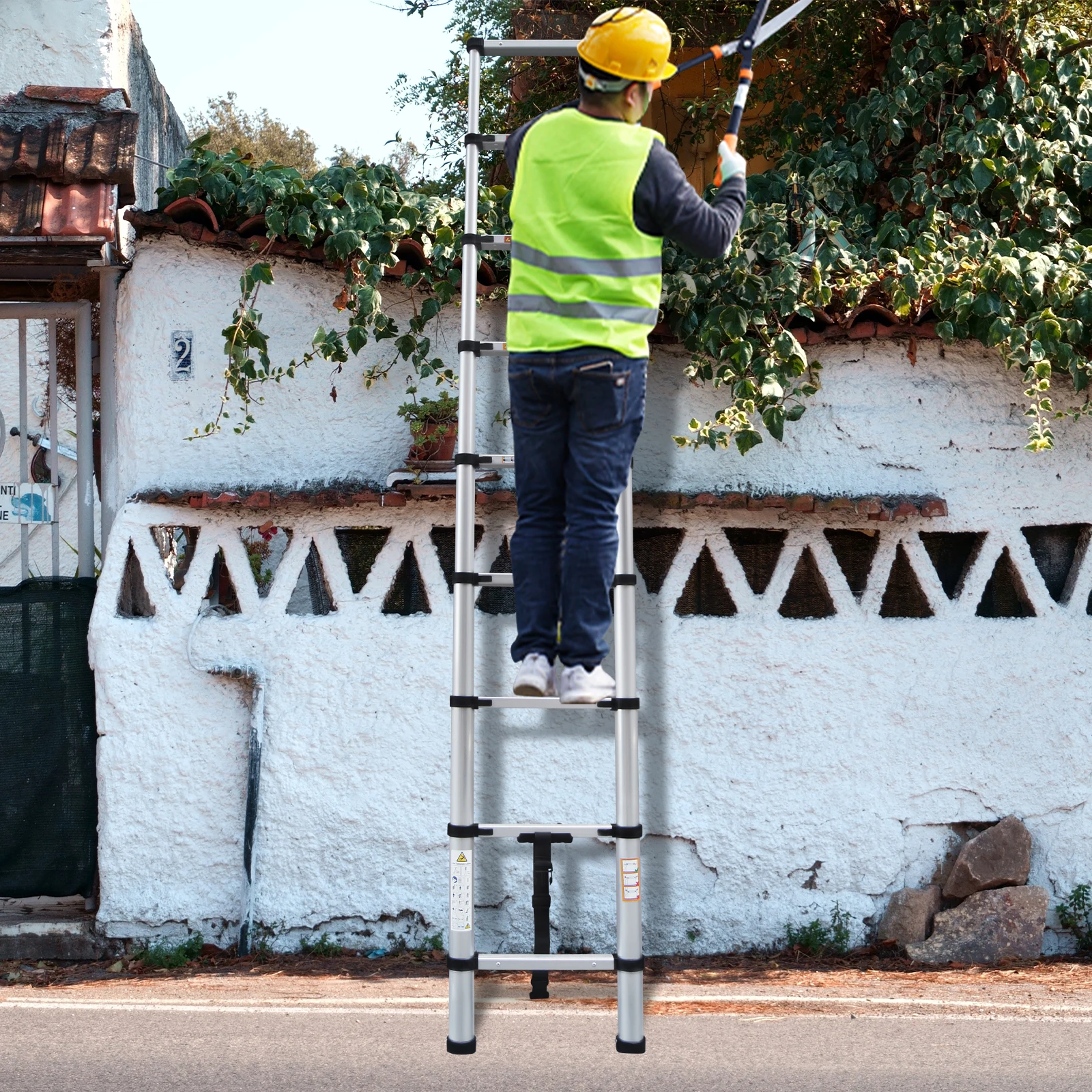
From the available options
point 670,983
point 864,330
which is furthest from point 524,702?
point 864,330

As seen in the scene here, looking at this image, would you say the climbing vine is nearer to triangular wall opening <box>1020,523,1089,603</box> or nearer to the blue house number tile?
the blue house number tile

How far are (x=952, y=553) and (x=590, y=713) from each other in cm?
197

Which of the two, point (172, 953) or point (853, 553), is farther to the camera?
point (853, 553)

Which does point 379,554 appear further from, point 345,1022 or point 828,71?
point 828,71

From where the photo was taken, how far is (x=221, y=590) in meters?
6.39

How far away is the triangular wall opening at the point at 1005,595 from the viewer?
6.41 metres

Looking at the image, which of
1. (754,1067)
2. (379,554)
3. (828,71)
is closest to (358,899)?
(379,554)

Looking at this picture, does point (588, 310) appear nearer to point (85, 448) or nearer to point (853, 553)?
point (853, 553)

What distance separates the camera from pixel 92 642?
6.18m

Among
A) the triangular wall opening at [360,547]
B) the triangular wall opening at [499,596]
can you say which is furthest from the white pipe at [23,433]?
the triangular wall opening at [499,596]

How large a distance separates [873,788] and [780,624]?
873mm

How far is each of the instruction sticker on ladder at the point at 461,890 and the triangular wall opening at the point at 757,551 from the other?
3031 millimetres

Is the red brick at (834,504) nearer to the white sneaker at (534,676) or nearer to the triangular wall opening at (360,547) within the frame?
the triangular wall opening at (360,547)

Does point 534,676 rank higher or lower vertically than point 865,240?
lower
